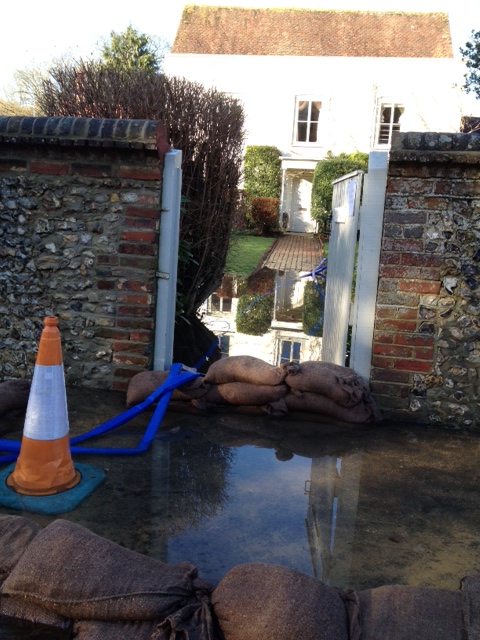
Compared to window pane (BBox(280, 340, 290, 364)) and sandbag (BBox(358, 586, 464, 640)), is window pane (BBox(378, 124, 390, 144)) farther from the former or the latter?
sandbag (BBox(358, 586, 464, 640))

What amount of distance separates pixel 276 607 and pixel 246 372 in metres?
2.49

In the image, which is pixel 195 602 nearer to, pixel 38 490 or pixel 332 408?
pixel 38 490

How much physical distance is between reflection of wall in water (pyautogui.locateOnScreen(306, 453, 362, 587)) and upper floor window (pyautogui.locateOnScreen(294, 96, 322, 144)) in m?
23.6

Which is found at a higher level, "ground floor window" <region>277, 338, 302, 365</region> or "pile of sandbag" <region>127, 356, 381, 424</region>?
"pile of sandbag" <region>127, 356, 381, 424</region>

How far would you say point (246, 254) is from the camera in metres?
18.5

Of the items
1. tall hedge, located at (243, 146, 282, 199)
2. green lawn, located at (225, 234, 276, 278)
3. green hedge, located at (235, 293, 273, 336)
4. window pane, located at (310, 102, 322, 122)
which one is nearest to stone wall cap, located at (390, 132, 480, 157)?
green hedge, located at (235, 293, 273, 336)

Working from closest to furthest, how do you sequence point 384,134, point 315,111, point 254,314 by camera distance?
point 254,314
point 384,134
point 315,111

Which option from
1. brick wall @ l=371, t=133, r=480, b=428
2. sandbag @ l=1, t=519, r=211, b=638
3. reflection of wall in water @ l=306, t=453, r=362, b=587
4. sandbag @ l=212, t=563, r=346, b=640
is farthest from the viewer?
brick wall @ l=371, t=133, r=480, b=428

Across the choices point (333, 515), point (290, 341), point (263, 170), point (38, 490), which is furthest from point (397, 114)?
point (38, 490)

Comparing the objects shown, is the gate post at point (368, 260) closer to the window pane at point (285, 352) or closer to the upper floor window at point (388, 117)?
the window pane at point (285, 352)

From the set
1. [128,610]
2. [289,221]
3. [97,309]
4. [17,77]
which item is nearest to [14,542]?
[128,610]

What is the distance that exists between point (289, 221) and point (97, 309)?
22623mm

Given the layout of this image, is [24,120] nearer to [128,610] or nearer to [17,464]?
[17,464]

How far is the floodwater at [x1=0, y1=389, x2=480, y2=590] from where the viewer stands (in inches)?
112
